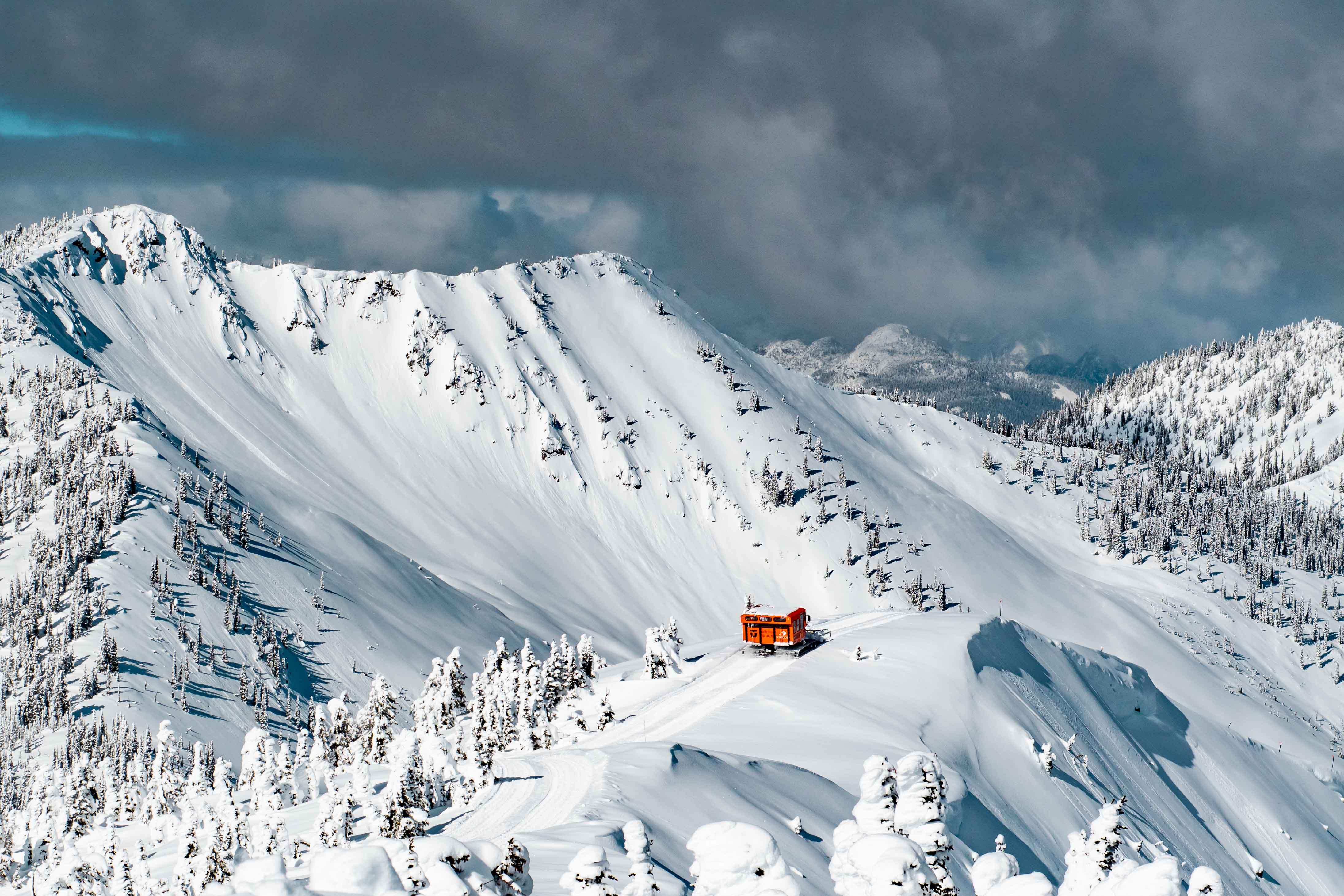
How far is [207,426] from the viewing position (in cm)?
18350

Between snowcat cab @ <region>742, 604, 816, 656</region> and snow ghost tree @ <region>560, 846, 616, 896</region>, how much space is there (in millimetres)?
71260

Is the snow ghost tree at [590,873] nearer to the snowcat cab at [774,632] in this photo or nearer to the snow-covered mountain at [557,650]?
the snow-covered mountain at [557,650]

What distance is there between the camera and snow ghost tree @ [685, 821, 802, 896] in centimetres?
1436

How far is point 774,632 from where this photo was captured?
86.3 m

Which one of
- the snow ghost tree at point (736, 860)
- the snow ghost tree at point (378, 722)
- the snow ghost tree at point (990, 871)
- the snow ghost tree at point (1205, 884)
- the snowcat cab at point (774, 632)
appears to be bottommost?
the snow ghost tree at point (1205, 884)

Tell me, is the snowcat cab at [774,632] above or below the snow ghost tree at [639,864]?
above

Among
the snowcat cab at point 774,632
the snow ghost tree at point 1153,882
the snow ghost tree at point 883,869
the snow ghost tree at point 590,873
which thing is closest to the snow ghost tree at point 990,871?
the snow ghost tree at point 883,869

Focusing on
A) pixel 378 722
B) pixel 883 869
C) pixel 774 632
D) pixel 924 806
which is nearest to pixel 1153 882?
pixel 883 869

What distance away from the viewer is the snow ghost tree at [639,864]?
16.7 metres

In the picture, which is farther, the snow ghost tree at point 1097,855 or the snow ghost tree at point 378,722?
the snow ghost tree at point 378,722

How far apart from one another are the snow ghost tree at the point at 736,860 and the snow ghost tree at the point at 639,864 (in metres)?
1.67

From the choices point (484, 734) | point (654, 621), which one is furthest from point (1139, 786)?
point (654, 621)

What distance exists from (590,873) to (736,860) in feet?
7.17

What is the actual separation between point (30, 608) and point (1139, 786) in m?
117
